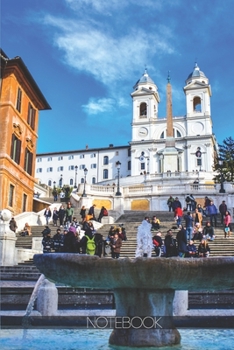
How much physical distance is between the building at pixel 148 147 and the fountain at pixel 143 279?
7373 cm

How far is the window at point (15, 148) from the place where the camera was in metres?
27.8

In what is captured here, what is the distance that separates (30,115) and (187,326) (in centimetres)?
2730

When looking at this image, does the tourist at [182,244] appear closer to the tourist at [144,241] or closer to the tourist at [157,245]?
the tourist at [157,245]

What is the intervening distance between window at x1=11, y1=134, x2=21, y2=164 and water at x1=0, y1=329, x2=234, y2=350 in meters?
22.4

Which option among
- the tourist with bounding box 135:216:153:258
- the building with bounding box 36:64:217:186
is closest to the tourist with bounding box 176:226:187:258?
the tourist with bounding box 135:216:153:258

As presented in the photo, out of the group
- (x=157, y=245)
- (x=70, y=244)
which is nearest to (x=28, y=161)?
(x=157, y=245)

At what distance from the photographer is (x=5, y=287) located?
9.44 meters

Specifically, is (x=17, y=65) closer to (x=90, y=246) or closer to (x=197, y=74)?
(x=90, y=246)

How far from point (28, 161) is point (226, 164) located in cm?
2630

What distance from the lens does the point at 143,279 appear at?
15.7ft

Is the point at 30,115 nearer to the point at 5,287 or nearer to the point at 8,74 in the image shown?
the point at 8,74

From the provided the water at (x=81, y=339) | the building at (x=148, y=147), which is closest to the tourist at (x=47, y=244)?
the water at (x=81, y=339)

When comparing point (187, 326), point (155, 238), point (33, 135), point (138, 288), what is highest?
point (33, 135)

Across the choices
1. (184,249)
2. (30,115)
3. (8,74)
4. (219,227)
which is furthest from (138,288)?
(30,115)
